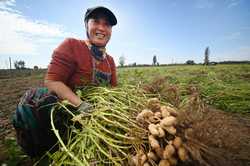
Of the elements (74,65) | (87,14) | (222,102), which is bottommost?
(222,102)

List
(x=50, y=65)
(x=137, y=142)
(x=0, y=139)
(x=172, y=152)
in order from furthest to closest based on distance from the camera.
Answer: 1. (x=0, y=139)
2. (x=50, y=65)
3. (x=137, y=142)
4. (x=172, y=152)

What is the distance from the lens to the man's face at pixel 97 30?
9.41 feet

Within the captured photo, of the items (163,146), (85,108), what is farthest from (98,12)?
(163,146)

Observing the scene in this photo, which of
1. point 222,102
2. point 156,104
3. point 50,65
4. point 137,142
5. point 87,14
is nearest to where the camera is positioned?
point 137,142

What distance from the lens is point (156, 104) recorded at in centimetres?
159

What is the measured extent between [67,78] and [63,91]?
33cm

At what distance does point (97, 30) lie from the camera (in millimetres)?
2885

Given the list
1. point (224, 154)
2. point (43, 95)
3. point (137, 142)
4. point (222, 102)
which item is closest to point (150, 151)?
point (137, 142)

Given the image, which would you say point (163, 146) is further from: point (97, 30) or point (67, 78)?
point (97, 30)

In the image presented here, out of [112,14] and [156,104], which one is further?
[112,14]

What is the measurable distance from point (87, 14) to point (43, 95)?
1251 mm

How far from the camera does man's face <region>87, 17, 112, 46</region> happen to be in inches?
113

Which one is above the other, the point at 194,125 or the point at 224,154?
the point at 194,125

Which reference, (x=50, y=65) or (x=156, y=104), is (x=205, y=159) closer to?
(x=156, y=104)
